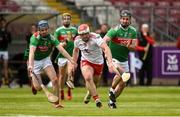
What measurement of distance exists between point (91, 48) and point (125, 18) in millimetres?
1237

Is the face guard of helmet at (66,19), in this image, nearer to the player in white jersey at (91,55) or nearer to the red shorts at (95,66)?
the player in white jersey at (91,55)

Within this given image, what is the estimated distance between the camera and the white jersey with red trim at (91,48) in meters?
20.5

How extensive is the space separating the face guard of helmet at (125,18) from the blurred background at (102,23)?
37.7ft

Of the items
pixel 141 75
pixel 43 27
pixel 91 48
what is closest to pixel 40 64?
pixel 43 27

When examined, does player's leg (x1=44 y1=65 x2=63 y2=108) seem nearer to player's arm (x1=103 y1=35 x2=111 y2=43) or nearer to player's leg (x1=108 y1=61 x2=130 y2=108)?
player's leg (x1=108 y1=61 x2=130 y2=108)

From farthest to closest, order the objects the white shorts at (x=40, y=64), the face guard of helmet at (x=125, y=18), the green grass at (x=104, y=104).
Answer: the white shorts at (x=40, y=64) → the face guard of helmet at (x=125, y=18) → the green grass at (x=104, y=104)

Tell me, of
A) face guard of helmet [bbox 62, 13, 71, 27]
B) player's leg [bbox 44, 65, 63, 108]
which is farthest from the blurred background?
player's leg [bbox 44, 65, 63, 108]

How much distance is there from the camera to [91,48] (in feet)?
68.3

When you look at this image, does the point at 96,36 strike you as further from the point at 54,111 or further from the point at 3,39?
the point at 3,39

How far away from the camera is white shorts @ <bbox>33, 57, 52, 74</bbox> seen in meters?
21.6

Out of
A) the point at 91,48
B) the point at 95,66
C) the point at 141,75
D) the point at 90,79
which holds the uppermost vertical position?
the point at 91,48

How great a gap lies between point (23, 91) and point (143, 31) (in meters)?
6.61

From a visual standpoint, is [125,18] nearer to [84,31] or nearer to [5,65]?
[84,31]

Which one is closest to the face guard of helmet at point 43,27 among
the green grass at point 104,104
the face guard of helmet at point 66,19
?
the green grass at point 104,104
